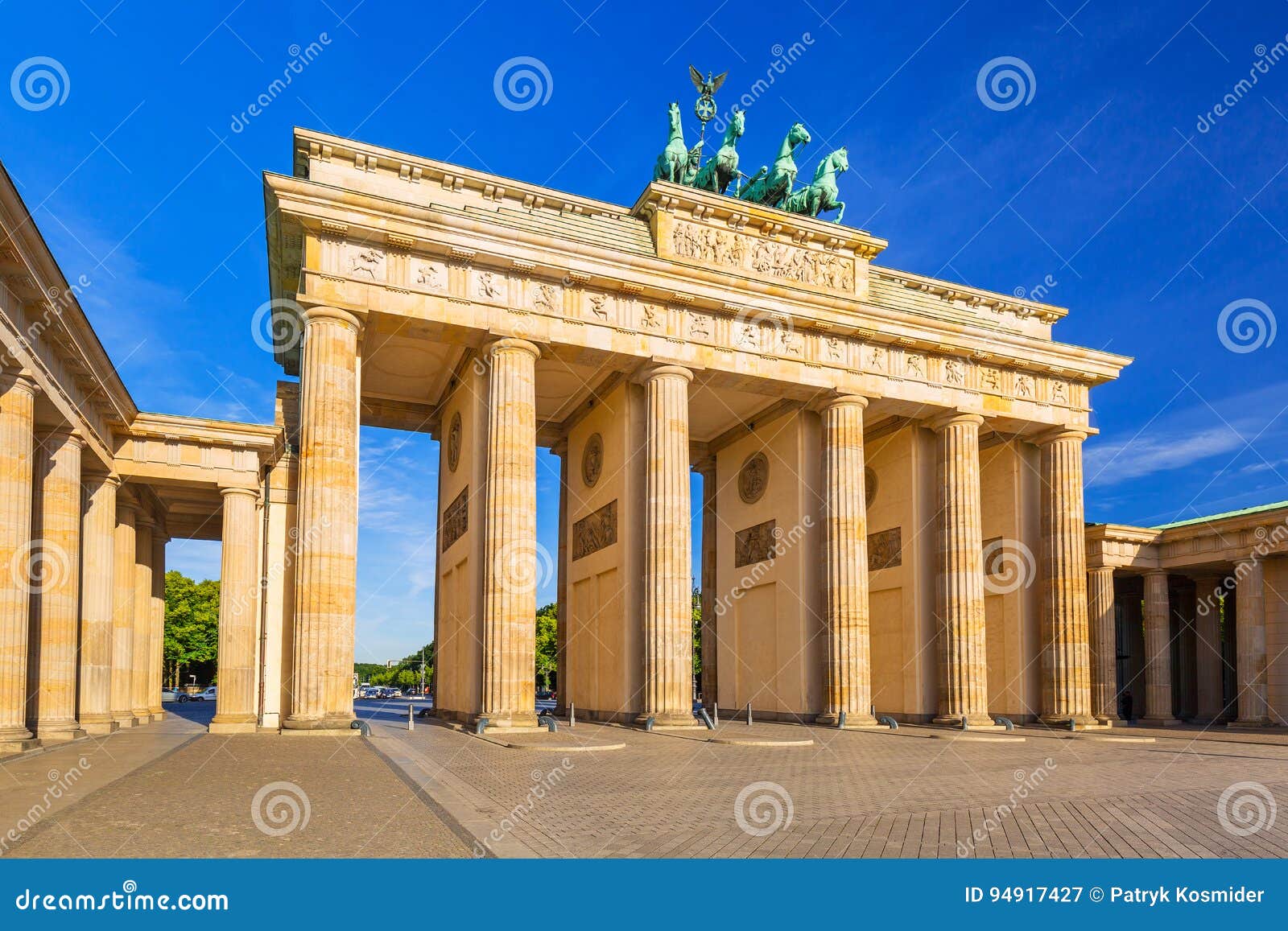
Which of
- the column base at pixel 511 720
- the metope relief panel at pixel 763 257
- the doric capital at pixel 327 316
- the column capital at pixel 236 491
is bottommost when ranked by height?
the column base at pixel 511 720

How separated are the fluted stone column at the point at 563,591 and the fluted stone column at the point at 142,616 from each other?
1292 cm

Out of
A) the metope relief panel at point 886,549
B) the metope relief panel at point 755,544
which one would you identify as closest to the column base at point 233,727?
the metope relief panel at point 755,544

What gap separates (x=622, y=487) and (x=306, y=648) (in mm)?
10247

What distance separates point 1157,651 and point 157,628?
3719 cm

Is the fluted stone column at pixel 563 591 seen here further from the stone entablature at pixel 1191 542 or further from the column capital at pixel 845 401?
the stone entablature at pixel 1191 542

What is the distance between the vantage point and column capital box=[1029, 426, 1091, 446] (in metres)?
33.7

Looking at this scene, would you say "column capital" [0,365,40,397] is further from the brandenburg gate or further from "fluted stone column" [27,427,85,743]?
"fluted stone column" [27,427,85,743]

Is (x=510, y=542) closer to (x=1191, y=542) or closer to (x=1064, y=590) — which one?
(x=1064, y=590)

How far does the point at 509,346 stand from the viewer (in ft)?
83.4

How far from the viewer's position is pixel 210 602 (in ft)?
255

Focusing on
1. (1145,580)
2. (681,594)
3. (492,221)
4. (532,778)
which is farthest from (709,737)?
(1145,580)

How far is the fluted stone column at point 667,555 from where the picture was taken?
1027 inches

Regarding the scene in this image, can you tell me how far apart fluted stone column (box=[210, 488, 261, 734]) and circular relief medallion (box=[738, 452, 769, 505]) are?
16436 millimetres

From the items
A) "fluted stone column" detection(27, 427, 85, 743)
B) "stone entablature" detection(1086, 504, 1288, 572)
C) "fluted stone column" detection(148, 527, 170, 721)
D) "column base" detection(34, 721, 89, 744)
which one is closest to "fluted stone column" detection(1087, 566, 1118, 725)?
"stone entablature" detection(1086, 504, 1288, 572)
